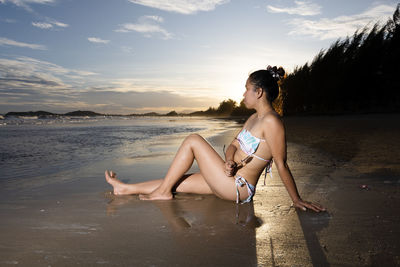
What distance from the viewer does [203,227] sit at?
7.70 ft

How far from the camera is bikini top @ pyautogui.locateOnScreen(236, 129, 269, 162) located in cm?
273

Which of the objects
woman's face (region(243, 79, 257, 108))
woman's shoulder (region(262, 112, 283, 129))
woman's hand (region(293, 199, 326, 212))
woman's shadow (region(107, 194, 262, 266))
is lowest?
woman's shadow (region(107, 194, 262, 266))

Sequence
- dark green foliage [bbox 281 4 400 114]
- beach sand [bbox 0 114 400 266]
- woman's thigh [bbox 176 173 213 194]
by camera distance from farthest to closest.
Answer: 1. dark green foliage [bbox 281 4 400 114]
2. woman's thigh [bbox 176 173 213 194]
3. beach sand [bbox 0 114 400 266]

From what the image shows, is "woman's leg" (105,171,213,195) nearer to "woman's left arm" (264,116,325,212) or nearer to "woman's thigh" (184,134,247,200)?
"woman's thigh" (184,134,247,200)

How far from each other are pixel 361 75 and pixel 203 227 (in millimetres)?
28354

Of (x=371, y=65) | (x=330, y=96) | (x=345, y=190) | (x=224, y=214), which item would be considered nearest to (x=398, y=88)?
(x=371, y=65)

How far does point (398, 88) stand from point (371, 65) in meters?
3.16

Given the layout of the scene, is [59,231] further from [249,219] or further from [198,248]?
[249,219]

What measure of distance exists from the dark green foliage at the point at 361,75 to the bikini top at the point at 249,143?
23.7 m

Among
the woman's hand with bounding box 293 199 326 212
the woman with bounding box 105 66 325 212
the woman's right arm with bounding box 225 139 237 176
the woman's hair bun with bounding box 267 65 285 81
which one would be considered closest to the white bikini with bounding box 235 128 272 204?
the woman with bounding box 105 66 325 212

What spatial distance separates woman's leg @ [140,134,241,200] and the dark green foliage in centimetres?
2369

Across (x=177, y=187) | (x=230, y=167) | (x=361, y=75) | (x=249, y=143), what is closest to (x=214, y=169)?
(x=230, y=167)

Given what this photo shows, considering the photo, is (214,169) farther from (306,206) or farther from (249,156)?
(306,206)

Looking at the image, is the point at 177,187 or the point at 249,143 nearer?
the point at 249,143
